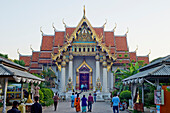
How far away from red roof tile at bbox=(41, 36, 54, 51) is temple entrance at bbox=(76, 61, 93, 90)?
5.59 metres

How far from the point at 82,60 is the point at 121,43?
6.88 meters

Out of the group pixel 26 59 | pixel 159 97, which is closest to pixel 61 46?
pixel 26 59

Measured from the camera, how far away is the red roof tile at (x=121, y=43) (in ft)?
107

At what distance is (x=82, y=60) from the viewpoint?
30.5m

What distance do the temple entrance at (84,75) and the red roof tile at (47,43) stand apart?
5.59m

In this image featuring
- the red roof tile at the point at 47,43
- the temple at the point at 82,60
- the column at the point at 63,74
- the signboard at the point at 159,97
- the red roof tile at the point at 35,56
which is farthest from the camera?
the red roof tile at the point at 47,43

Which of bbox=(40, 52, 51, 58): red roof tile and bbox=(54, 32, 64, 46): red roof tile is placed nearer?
bbox=(40, 52, 51, 58): red roof tile

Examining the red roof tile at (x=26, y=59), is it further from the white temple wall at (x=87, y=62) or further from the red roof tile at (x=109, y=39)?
the red roof tile at (x=109, y=39)

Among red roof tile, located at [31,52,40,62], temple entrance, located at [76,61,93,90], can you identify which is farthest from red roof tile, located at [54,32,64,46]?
temple entrance, located at [76,61,93,90]

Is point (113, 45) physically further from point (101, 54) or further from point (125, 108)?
point (125, 108)

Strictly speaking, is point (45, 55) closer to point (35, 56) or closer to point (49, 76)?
point (35, 56)

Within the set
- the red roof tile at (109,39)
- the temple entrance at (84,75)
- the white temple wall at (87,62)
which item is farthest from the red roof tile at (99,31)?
the temple entrance at (84,75)

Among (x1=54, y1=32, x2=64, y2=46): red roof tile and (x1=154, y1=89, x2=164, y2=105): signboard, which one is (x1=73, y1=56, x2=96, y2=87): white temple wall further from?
(x1=154, y1=89, x2=164, y2=105): signboard

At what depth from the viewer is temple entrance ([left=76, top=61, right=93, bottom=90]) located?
98.4ft
